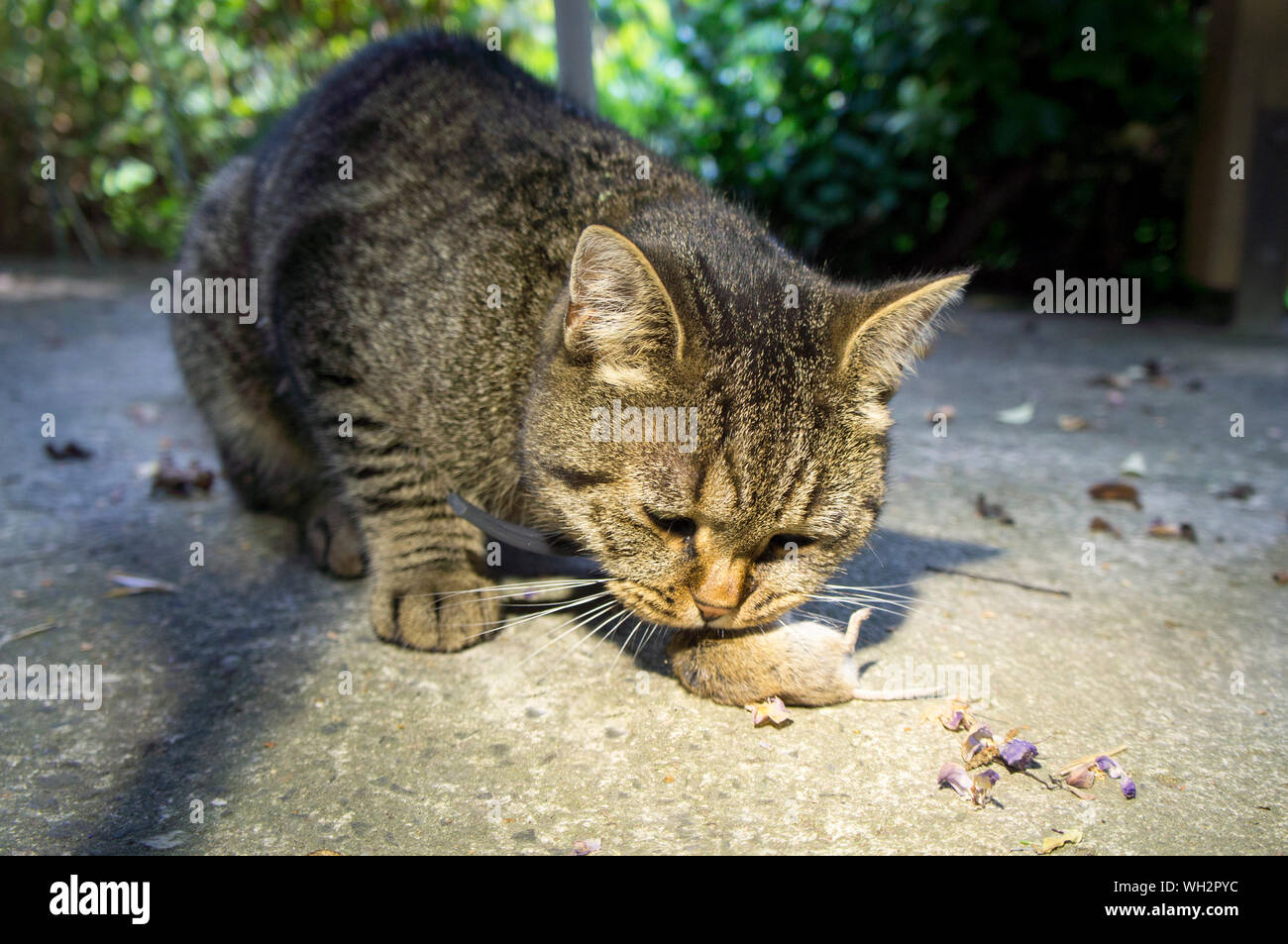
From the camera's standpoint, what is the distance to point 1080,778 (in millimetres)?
1719

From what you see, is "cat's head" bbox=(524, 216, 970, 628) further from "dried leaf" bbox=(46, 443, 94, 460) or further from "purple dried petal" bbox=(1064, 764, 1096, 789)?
"dried leaf" bbox=(46, 443, 94, 460)

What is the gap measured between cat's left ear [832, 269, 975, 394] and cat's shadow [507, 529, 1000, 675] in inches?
16.1

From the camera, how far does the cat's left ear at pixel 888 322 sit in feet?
6.33

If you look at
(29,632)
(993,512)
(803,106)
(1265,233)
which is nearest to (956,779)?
(993,512)

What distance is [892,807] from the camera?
1682 mm

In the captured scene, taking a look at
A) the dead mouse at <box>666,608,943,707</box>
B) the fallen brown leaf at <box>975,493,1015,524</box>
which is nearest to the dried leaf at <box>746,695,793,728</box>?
the dead mouse at <box>666,608,943,707</box>

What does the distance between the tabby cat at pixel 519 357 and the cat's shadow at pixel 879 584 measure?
0.27 meters

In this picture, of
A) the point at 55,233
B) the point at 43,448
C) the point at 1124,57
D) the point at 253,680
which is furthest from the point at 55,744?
the point at 55,233

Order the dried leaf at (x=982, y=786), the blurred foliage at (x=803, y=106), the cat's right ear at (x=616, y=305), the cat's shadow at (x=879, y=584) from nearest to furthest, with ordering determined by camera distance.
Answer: the dried leaf at (x=982, y=786) < the cat's right ear at (x=616, y=305) < the cat's shadow at (x=879, y=584) < the blurred foliage at (x=803, y=106)

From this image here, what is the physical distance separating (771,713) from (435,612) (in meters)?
0.83

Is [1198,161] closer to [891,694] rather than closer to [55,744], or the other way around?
[891,694]

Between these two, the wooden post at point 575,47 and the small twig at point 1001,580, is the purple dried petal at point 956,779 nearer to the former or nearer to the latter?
the small twig at point 1001,580

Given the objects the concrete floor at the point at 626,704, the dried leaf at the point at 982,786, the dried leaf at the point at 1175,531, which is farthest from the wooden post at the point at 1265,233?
the dried leaf at the point at 982,786

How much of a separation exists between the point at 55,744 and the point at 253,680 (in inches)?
14.9
